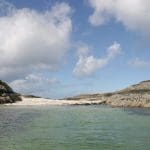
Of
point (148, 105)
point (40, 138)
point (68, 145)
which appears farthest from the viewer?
point (148, 105)

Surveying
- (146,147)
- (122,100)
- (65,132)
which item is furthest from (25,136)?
(122,100)

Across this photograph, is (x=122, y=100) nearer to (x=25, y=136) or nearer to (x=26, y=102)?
(x=26, y=102)

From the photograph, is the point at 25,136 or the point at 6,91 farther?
the point at 6,91

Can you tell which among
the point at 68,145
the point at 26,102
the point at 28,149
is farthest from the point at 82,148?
the point at 26,102

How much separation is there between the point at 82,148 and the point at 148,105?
2721 inches

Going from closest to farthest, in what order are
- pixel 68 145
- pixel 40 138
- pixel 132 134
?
1. pixel 68 145
2. pixel 40 138
3. pixel 132 134

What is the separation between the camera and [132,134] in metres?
44.0

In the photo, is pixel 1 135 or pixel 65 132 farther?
pixel 65 132

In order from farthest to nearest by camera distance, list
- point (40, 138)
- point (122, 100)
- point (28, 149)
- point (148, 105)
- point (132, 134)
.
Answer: point (122, 100), point (148, 105), point (132, 134), point (40, 138), point (28, 149)

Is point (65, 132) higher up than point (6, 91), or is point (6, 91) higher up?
point (6, 91)

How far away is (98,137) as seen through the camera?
42.0 meters

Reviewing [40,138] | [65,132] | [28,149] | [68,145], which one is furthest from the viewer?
[65,132]

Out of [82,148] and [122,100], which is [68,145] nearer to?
[82,148]

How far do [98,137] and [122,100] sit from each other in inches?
2872
